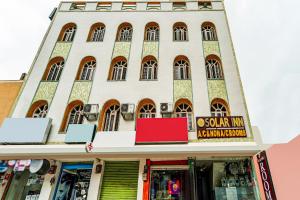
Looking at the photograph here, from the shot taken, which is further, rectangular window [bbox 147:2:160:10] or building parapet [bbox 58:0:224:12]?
rectangular window [bbox 147:2:160:10]

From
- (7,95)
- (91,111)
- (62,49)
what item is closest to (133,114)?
(91,111)

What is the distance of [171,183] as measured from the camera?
9.50 metres

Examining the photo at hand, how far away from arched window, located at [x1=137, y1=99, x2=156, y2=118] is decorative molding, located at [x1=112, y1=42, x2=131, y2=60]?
3.23 m

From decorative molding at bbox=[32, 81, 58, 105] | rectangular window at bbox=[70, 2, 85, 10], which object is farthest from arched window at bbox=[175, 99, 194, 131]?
rectangular window at bbox=[70, 2, 85, 10]

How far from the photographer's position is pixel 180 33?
13336mm

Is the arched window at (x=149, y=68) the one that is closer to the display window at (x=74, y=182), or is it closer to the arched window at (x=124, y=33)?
the arched window at (x=124, y=33)

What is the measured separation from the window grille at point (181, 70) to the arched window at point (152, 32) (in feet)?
7.66

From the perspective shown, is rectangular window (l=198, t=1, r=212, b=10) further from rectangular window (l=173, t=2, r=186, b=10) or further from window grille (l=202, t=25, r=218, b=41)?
window grille (l=202, t=25, r=218, b=41)

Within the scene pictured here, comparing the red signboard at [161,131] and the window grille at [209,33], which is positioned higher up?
the window grille at [209,33]

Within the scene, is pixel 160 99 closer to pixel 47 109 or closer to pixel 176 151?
pixel 176 151

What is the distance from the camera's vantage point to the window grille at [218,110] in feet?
34.3

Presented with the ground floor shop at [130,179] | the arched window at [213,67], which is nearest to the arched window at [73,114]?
the ground floor shop at [130,179]

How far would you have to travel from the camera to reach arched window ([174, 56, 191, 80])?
11594 millimetres

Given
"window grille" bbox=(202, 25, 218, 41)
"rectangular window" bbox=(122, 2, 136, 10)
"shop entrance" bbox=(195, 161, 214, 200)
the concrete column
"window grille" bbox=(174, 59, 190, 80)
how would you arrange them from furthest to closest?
1. "rectangular window" bbox=(122, 2, 136, 10)
2. "window grille" bbox=(202, 25, 218, 41)
3. "window grille" bbox=(174, 59, 190, 80)
4. "shop entrance" bbox=(195, 161, 214, 200)
5. the concrete column
